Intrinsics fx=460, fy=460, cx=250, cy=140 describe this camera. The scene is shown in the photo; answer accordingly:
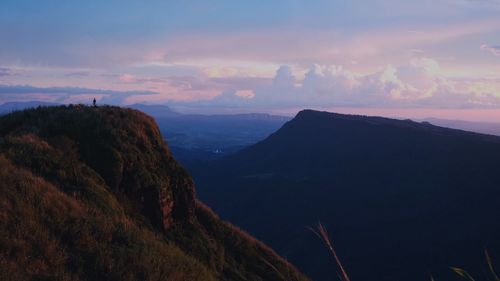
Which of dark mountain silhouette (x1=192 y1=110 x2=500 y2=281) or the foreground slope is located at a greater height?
the foreground slope

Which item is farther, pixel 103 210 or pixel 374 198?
pixel 374 198

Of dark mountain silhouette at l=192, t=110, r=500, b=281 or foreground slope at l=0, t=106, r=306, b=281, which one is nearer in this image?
foreground slope at l=0, t=106, r=306, b=281

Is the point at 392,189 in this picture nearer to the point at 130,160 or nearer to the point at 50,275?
the point at 130,160

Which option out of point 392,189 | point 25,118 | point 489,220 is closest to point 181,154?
point 392,189

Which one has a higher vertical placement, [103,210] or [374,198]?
[103,210]

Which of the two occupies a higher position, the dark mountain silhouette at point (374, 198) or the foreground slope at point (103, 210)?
the foreground slope at point (103, 210)
